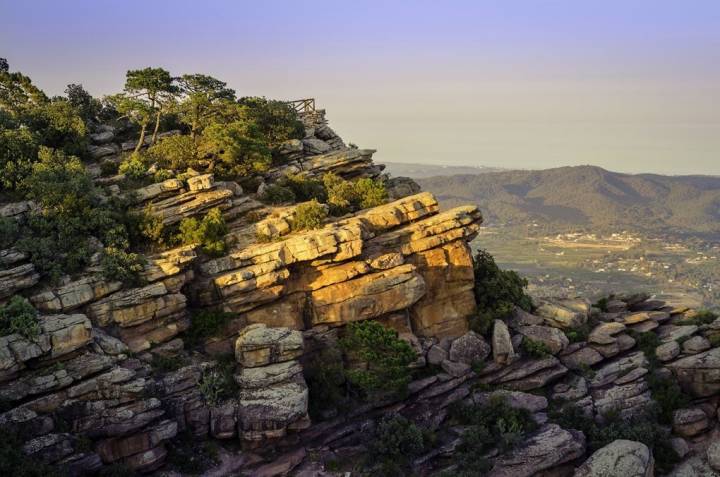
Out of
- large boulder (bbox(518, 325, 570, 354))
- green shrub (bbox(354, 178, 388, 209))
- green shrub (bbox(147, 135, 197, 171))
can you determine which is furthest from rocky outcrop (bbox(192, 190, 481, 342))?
green shrub (bbox(147, 135, 197, 171))

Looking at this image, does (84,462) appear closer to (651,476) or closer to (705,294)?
(651,476)

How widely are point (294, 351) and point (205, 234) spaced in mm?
8990

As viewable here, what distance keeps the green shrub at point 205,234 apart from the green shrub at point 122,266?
10.9ft

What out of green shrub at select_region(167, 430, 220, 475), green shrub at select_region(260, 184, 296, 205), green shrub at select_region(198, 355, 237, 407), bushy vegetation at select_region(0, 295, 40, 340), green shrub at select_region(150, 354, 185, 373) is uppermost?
green shrub at select_region(260, 184, 296, 205)

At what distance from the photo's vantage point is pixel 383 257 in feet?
112

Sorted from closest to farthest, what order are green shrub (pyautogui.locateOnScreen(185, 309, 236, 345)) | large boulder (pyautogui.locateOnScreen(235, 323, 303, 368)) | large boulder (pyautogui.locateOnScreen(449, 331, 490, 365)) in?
large boulder (pyautogui.locateOnScreen(235, 323, 303, 368)), green shrub (pyautogui.locateOnScreen(185, 309, 236, 345)), large boulder (pyautogui.locateOnScreen(449, 331, 490, 365))

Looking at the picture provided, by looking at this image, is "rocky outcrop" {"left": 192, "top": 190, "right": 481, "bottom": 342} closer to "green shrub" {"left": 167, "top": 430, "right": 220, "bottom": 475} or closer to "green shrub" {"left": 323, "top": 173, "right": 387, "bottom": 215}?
"green shrub" {"left": 323, "top": 173, "right": 387, "bottom": 215}

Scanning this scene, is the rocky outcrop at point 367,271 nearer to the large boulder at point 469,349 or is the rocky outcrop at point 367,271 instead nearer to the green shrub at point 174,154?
the large boulder at point 469,349

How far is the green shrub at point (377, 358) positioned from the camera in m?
31.8

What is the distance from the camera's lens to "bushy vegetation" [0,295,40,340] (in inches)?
992

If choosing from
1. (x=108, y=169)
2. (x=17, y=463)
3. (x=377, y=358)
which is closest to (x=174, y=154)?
(x=108, y=169)

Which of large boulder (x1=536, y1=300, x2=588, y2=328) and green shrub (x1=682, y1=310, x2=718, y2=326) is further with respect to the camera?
green shrub (x1=682, y1=310, x2=718, y2=326)

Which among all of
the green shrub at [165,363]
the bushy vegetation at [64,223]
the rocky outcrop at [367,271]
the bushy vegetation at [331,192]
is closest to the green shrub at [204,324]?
the rocky outcrop at [367,271]

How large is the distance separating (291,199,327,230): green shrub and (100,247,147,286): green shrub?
955 centimetres
